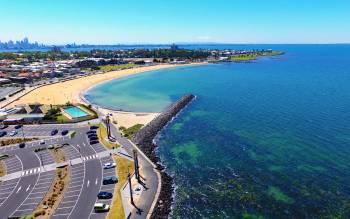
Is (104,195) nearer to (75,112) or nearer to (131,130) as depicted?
(131,130)

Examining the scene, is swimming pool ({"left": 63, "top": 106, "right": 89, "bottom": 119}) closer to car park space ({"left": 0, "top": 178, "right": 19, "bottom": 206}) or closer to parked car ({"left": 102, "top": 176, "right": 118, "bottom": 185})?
car park space ({"left": 0, "top": 178, "right": 19, "bottom": 206})

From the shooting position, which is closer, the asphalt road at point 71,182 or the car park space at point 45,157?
the asphalt road at point 71,182

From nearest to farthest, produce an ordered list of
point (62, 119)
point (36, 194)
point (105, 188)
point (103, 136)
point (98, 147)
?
point (36, 194), point (105, 188), point (98, 147), point (103, 136), point (62, 119)

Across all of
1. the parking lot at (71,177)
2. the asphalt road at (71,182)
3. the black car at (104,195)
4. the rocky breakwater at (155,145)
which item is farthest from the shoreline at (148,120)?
the parking lot at (71,177)

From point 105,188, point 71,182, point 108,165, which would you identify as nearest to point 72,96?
point 108,165

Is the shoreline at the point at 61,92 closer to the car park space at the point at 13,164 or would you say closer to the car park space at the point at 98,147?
the car park space at the point at 98,147

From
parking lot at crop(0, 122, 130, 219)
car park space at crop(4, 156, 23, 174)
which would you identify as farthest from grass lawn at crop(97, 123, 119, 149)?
car park space at crop(4, 156, 23, 174)

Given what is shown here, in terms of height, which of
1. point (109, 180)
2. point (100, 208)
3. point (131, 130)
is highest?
point (109, 180)
